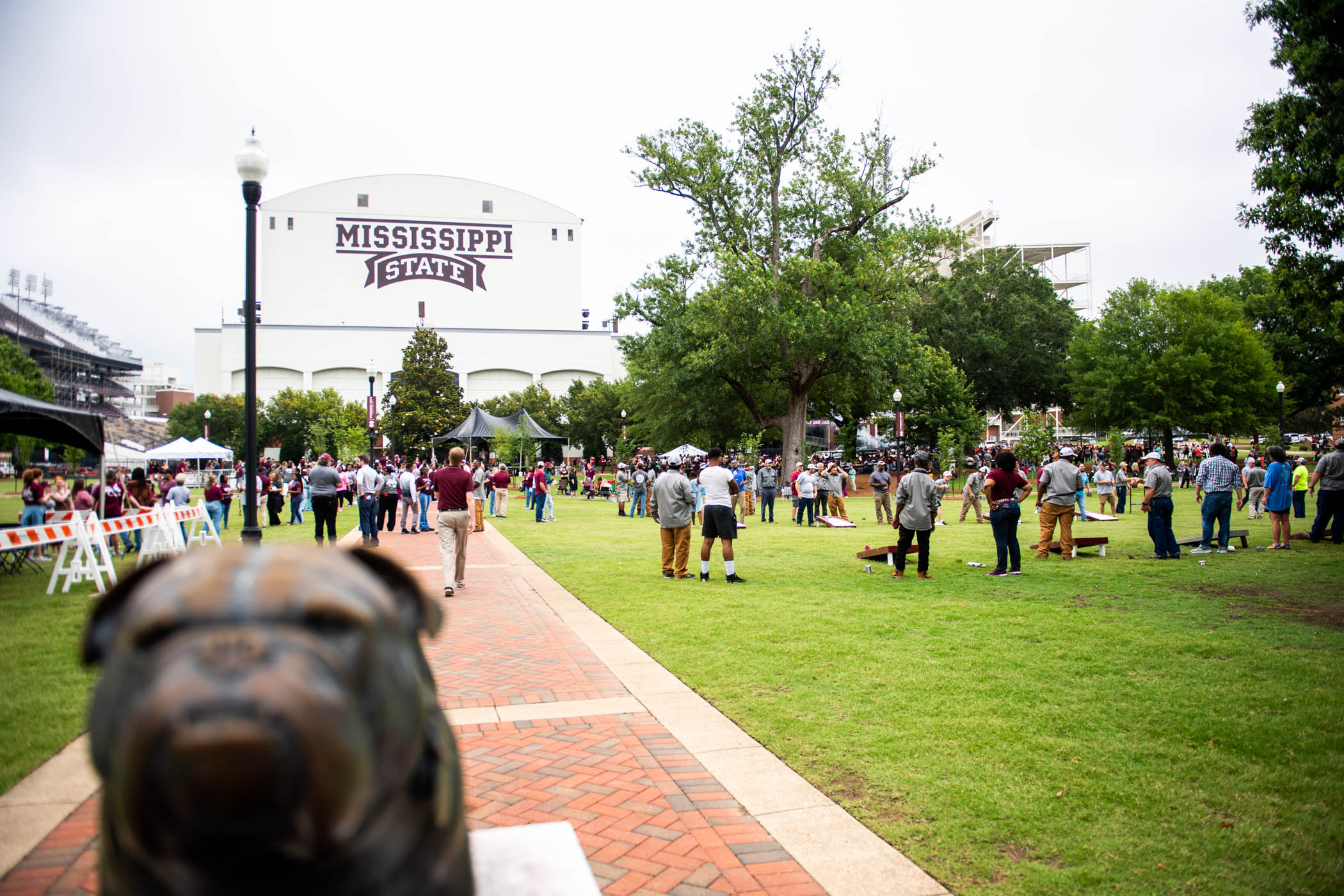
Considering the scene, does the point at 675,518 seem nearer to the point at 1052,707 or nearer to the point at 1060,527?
the point at 1060,527

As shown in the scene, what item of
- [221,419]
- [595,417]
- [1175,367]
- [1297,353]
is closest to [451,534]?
[1175,367]

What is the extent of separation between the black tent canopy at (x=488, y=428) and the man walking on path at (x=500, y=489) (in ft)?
31.6

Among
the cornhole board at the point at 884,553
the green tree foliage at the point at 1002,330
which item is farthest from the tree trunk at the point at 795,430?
the cornhole board at the point at 884,553

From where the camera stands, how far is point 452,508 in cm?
1016

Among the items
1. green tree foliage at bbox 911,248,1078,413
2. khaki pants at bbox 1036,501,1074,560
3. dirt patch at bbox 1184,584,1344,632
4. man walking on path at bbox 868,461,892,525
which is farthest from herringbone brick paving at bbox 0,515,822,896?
green tree foliage at bbox 911,248,1078,413

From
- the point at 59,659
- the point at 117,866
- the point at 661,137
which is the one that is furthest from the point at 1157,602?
the point at 661,137

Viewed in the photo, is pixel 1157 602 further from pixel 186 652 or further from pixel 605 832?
pixel 186 652

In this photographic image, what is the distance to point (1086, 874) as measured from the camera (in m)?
3.28

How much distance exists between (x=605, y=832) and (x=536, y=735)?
4.74 ft

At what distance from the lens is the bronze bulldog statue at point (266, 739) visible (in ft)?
2.70

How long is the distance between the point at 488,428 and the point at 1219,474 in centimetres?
2716

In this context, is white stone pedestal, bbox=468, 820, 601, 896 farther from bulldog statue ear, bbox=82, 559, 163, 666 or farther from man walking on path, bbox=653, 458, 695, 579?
man walking on path, bbox=653, 458, 695, 579

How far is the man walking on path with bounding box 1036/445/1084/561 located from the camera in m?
12.3

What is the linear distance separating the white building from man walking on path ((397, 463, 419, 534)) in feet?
187
